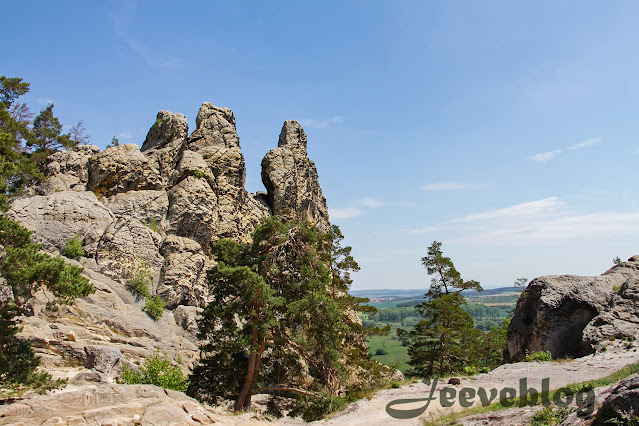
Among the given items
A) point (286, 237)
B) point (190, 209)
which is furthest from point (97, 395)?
point (190, 209)

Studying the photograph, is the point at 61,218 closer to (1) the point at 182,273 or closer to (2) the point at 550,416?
(1) the point at 182,273

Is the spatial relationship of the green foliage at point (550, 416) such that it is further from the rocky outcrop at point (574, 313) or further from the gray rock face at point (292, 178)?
the gray rock face at point (292, 178)

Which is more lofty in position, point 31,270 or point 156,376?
point 31,270

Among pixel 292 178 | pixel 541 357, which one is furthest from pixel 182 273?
pixel 541 357

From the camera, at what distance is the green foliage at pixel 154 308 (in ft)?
83.9

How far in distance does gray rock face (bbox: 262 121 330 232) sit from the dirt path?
26630 millimetres

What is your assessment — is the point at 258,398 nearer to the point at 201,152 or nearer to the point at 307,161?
the point at 201,152

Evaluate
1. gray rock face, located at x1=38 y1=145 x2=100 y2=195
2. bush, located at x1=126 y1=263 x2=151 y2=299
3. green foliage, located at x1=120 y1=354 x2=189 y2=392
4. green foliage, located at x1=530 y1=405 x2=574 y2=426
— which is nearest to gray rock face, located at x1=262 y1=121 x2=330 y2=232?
bush, located at x1=126 y1=263 x2=151 y2=299

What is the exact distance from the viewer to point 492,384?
1691cm

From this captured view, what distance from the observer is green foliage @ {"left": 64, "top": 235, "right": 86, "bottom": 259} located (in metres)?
26.0

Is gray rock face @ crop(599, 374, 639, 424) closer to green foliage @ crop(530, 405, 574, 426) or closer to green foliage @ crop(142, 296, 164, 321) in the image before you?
green foliage @ crop(530, 405, 574, 426)

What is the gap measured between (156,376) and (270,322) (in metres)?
6.82

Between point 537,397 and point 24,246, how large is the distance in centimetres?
1884

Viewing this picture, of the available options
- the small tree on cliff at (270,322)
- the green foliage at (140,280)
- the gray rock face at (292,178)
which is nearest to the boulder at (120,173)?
the green foliage at (140,280)
